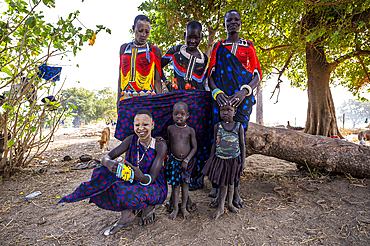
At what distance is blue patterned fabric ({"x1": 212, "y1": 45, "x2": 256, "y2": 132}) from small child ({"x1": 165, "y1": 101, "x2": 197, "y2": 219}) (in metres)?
0.52

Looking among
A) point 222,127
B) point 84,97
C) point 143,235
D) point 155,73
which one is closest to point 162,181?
point 143,235

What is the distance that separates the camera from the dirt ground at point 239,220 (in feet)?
6.47

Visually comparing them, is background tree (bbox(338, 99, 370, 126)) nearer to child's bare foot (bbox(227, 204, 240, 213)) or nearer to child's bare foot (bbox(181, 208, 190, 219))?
child's bare foot (bbox(227, 204, 240, 213))

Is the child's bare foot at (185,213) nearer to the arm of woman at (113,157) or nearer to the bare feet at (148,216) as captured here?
the bare feet at (148,216)

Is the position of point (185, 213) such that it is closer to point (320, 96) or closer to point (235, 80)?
point (235, 80)

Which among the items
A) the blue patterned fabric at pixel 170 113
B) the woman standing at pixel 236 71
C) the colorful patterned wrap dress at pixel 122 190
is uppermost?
the woman standing at pixel 236 71

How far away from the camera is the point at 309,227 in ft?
6.88

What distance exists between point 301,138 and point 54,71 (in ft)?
16.3

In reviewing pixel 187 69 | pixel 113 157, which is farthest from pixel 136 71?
pixel 113 157

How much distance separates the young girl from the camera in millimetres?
2381

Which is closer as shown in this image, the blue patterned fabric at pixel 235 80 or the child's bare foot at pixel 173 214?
A: the child's bare foot at pixel 173 214

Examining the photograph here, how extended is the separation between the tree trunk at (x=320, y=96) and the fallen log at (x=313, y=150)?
451 cm

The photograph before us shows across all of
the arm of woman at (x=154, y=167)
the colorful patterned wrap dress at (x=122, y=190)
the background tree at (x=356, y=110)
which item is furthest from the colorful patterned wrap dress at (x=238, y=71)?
the background tree at (x=356, y=110)

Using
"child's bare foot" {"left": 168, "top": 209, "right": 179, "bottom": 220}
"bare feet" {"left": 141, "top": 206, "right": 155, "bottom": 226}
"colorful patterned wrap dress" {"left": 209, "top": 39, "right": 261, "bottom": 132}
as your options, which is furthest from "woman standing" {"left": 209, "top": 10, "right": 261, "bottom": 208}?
"bare feet" {"left": 141, "top": 206, "right": 155, "bottom": 226}
